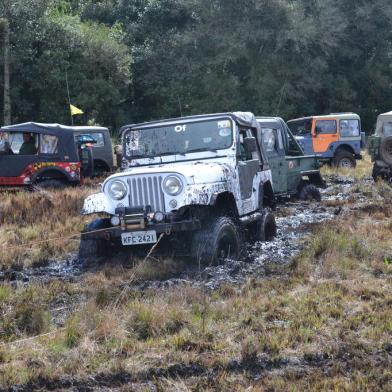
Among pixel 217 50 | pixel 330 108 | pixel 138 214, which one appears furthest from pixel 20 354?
pixel 330 108

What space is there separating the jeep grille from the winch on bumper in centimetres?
13

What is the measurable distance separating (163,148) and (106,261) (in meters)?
1.66

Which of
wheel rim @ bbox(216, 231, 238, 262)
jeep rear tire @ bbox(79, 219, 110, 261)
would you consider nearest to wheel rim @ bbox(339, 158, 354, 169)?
wheel rim @ bbox(216, 231, 238, 262)

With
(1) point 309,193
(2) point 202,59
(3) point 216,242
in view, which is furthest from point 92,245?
(2) point 202,59

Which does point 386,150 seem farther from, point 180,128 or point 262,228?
point 180,128

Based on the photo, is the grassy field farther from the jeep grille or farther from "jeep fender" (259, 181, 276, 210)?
"jeep fender" (259, 181, 276, 210)

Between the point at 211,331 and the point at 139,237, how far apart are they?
2510 millimetres

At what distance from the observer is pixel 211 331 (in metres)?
5.30

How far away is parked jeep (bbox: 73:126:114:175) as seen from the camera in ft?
63.5

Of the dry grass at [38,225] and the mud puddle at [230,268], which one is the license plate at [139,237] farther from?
the dry grass at [38,225]

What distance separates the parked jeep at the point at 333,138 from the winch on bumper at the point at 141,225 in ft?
48.6

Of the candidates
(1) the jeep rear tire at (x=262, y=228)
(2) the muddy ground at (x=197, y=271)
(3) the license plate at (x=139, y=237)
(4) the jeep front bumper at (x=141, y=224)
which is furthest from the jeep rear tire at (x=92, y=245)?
(1) the jeep rear tire at (x=262, y=228)

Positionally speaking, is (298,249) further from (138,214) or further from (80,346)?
(80,346)

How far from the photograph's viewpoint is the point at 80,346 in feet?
16.4
